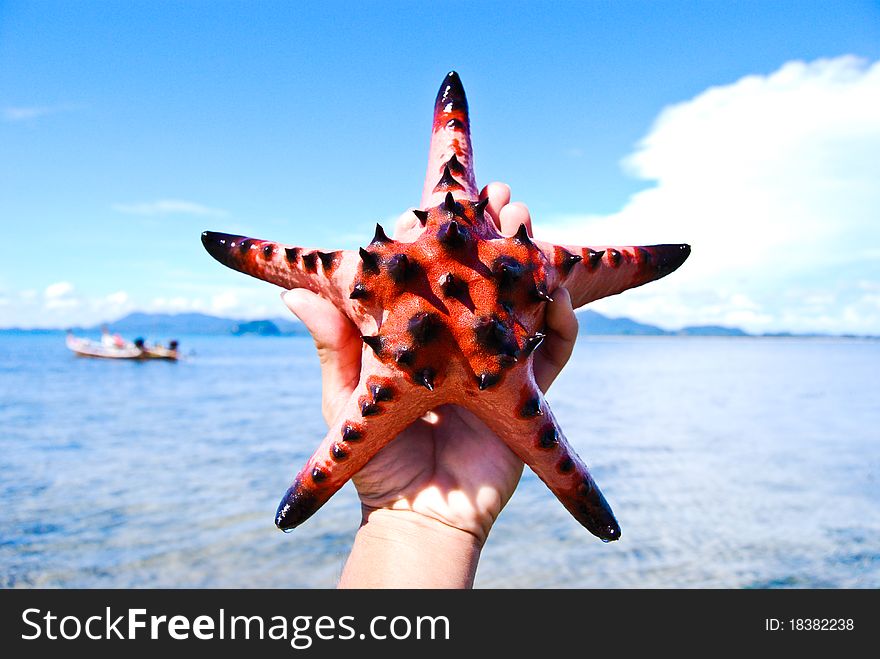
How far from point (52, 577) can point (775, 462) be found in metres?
14.1

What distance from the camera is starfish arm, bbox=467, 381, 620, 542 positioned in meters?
2.46

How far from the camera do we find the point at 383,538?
2627mm

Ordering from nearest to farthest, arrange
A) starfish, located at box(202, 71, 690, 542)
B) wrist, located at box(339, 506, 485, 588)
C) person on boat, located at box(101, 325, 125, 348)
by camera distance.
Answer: starfish, located at box(202, 71, 690, 542) → wrist, located at box(339, 506, 485, 588) → person on boat, located at box(101, 325, 125, 348)

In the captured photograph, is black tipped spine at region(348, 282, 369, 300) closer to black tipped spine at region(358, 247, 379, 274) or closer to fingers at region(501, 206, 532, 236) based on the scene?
black tipped spine at region(358, 247, 379, 274)

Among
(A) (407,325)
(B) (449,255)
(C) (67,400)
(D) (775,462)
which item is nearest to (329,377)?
(A) (407,325)

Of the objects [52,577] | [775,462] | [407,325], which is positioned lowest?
[52,577]

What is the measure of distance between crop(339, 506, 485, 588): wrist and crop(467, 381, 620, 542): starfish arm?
0.40m

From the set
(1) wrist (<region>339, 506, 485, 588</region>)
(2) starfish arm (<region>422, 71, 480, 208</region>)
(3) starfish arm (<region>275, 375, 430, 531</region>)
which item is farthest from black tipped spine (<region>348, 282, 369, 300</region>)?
(1) wrist (<region>339, 506, 485, 588</region>)

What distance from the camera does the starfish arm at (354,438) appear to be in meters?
2.42

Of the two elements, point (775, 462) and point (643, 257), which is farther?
point (775, 462)

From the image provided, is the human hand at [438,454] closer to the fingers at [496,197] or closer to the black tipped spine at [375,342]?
the fingers at [496,197]

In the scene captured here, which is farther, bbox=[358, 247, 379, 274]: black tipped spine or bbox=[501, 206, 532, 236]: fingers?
bbox=[501, 206, 532, 236]: fingers

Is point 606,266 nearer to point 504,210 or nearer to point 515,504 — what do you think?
point 504,210
